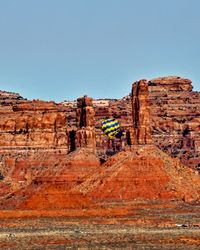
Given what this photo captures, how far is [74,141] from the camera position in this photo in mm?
156000

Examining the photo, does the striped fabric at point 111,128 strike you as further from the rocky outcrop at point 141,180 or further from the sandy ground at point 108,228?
the sandy ground at point 108,228

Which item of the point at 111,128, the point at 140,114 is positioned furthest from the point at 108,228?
the point at 111,128

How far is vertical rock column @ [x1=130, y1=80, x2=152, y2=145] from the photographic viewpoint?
135250 millimetres

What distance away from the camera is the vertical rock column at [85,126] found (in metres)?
152

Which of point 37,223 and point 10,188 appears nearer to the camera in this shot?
point 37,223

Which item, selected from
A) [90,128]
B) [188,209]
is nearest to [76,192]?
[188,209]

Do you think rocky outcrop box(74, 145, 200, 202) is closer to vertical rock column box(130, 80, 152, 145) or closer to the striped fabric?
vertical rock column box(130, 80, 152, 145)

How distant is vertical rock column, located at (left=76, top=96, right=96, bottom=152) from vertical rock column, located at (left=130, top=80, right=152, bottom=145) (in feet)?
49.5

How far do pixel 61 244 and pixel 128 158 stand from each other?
5860 cm

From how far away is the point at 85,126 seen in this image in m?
154

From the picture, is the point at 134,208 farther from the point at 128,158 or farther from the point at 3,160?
the point at 3,160

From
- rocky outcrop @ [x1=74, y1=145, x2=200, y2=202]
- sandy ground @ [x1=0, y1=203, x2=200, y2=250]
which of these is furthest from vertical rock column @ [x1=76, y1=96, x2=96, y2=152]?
sandy ground @ [x1=0, y1=203, x2=200, y2=250]

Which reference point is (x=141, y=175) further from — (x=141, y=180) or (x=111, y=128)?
(x=111, y=128)

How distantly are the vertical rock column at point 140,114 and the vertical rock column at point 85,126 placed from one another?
15.1 meters
